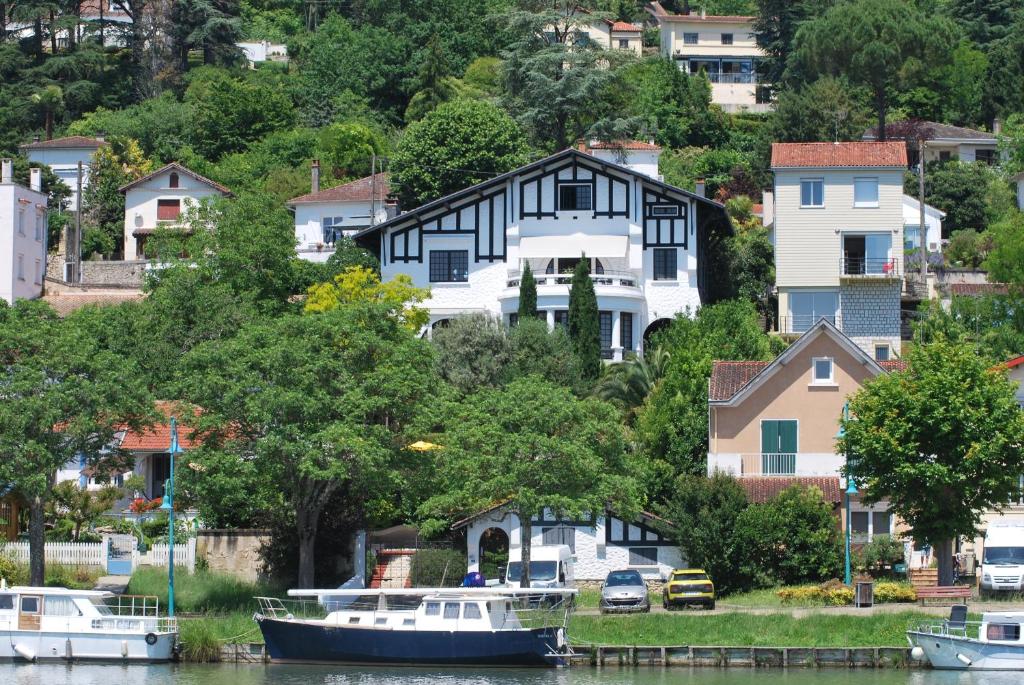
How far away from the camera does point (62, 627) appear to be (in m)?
53.3

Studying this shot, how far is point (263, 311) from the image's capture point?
252ft

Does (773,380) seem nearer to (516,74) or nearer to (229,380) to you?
(229,380)

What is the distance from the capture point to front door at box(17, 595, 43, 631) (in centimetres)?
5344

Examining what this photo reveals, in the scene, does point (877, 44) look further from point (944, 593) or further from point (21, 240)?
point (944, 593)

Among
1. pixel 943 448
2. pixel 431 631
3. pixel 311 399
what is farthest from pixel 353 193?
pixel 431 631

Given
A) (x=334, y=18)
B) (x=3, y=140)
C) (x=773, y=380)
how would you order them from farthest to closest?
(x=334, y=18) < (x=3, y=140) < (x=773, y=380)

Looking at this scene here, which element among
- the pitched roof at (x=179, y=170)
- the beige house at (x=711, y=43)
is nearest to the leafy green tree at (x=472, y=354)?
the pitched roof at (x=179, y=170)

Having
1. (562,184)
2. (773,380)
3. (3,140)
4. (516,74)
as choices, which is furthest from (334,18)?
(773,380)

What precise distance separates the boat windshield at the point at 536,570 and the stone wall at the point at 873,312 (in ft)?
87.5

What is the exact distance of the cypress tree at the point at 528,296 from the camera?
76.8 metres

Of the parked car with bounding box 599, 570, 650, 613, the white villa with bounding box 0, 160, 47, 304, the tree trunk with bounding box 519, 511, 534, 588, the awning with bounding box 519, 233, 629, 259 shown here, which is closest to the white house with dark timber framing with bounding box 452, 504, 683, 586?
the tree trunk with bounding box 519, 511, 534, 588

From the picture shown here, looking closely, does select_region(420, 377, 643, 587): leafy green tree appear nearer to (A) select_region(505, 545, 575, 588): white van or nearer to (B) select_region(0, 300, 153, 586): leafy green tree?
(A) select_region(505, 545, 575, 588): white van

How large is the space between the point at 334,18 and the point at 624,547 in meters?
83.0

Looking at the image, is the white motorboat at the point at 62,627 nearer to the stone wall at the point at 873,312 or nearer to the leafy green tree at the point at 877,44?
the stone wall at the point at 873,312
